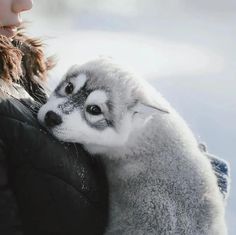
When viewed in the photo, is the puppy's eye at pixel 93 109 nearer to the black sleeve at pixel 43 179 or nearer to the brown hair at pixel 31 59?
the black sleeve at pixel 43 179

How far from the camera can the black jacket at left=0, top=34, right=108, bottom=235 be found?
114 inches

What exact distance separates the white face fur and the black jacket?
0.22 m

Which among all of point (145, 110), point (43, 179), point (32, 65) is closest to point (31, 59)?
point (32, 65)

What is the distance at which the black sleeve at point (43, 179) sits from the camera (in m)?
2.90

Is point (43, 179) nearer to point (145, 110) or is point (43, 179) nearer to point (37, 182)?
point (37, 182)

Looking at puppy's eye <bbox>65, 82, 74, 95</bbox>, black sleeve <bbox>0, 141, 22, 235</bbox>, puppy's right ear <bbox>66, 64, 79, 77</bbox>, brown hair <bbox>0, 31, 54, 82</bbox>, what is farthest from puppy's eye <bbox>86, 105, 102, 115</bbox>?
black sleeve <bbox>0, 141, 22, 235</bbox>

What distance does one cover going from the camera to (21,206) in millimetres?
3004

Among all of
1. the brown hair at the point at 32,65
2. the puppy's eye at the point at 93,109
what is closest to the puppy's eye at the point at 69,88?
the puppy's eye at the point at 93,109

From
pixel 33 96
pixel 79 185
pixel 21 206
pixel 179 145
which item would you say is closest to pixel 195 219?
pixel 179 145

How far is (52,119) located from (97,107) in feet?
1.04

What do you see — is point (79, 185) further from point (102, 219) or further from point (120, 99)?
point (120, 99)

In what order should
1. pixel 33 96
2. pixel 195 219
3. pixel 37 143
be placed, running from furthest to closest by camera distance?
pixel 33 96 < pixel 195 219 < pixel 37 143

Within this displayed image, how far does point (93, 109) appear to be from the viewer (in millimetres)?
3404

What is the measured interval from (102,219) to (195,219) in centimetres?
51
